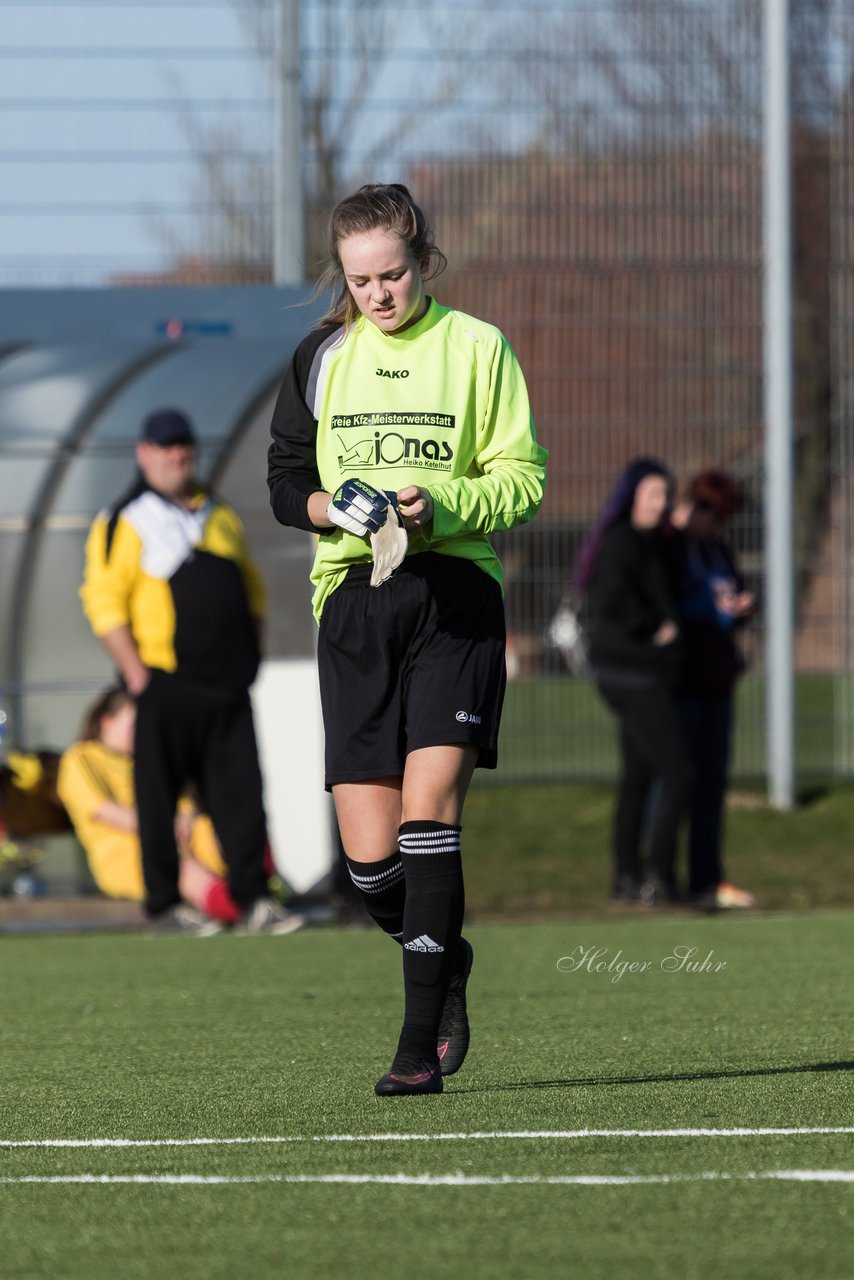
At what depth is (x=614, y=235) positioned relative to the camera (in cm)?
1322

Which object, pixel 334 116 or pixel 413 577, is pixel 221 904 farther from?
pixel 334 116

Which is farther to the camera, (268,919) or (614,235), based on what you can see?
(614,235)

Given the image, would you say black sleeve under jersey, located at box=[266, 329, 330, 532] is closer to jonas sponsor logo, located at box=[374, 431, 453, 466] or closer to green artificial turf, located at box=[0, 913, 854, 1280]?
jonas sponsor logo, located at box=[374, 431, 453, 466]

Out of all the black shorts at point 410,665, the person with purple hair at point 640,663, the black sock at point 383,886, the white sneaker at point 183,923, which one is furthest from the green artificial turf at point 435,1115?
the person with purple hair at point 640,663

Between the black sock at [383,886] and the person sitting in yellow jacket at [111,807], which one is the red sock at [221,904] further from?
the black sock at [383,886]

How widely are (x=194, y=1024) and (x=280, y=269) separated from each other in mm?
6866

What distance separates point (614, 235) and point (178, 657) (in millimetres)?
5244

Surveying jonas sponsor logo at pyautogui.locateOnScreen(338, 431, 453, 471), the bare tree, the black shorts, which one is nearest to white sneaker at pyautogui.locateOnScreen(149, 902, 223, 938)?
the bare tree

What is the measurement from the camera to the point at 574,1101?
14.2 ft

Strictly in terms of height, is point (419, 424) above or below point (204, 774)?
above

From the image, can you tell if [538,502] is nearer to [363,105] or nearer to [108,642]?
[108,642]

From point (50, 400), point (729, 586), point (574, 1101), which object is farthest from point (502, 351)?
point (50, 400)

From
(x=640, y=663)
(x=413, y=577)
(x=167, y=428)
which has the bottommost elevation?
(x=640, y=663)

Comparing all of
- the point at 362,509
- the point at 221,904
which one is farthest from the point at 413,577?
the point at 221,904
